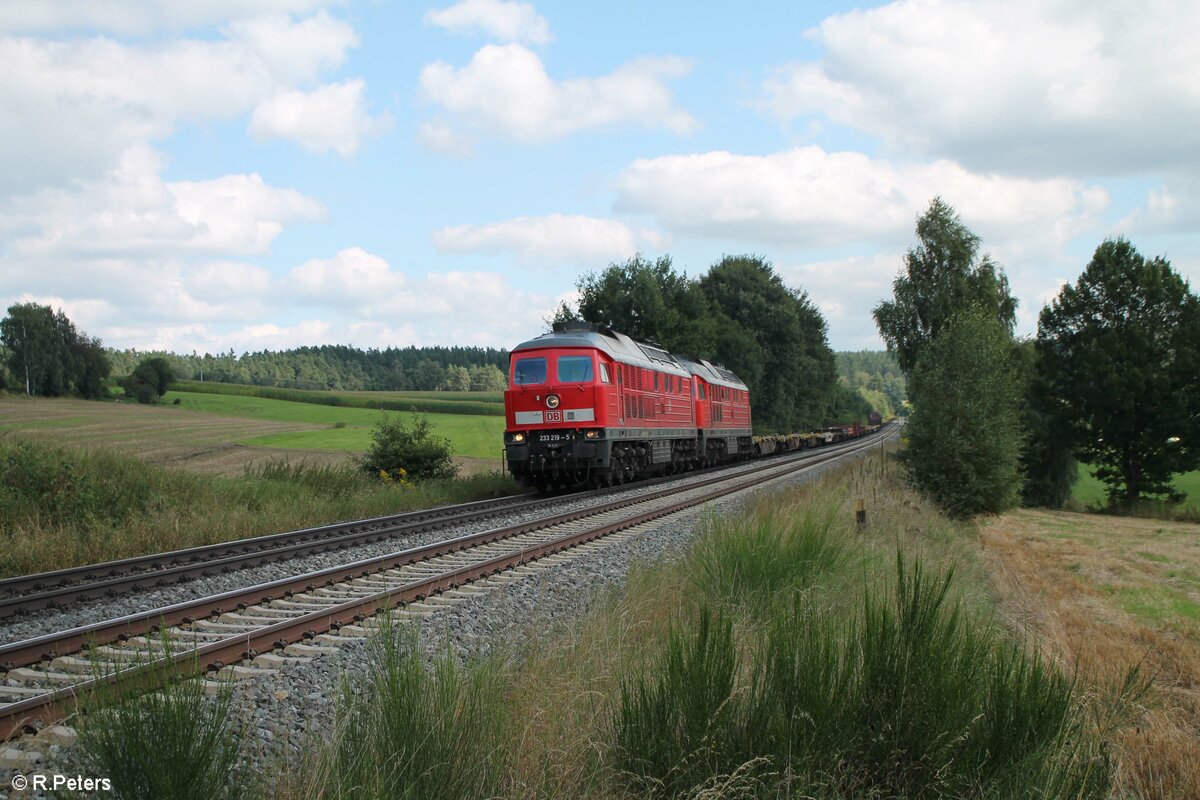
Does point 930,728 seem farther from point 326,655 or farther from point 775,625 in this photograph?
point 326,655

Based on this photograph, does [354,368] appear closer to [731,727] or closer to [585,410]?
[585,410]

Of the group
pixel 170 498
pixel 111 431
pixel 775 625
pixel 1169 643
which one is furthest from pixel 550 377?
pixel 111 431

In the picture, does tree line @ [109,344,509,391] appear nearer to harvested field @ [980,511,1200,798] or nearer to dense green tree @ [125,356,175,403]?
dense green tree @ [125,356,175,403]

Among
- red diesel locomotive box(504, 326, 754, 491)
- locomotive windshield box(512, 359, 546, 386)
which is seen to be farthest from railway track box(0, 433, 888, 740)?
locomotive windshield box(512, 359, 546, 386)

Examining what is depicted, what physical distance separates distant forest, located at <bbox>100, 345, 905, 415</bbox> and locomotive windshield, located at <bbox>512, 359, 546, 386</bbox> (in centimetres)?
8206

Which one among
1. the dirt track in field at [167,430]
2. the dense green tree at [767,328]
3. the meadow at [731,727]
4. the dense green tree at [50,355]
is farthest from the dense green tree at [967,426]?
the dense green tree at [50,355]

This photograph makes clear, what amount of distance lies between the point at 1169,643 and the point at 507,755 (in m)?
11.7

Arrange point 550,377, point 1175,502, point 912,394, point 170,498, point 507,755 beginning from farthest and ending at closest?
1. point 1175,502
2. point 912,394
3. point 550,377
4. point 170,498
5. point 507,755

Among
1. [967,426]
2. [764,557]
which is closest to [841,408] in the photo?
[967,426]

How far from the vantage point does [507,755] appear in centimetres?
374

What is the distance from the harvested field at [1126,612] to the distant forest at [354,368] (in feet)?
265

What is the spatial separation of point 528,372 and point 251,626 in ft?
45.7

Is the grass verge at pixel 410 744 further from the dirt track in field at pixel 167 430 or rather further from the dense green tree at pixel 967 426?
the dirt track in field at pixel 167 430

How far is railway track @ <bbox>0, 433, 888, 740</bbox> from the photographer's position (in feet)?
14.7
